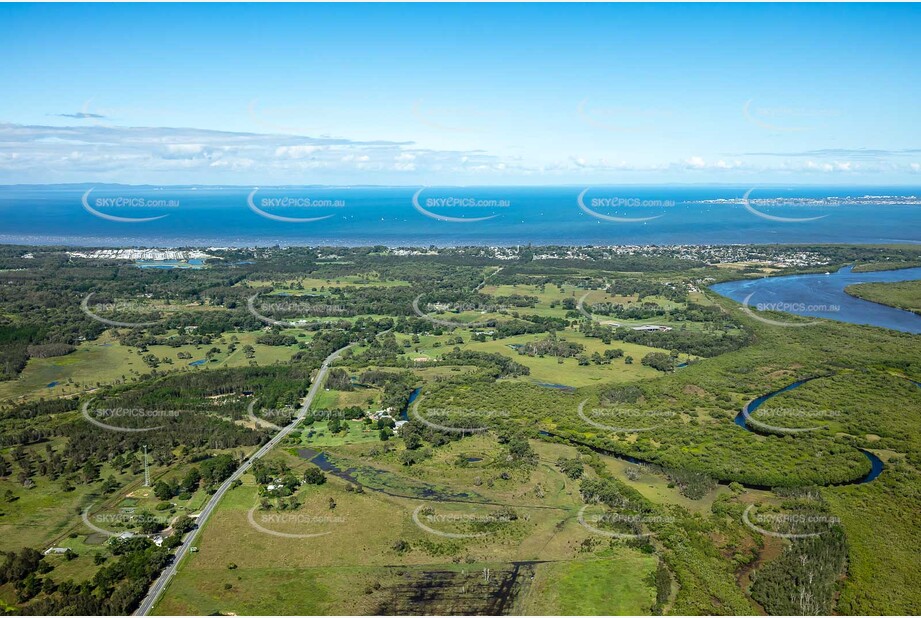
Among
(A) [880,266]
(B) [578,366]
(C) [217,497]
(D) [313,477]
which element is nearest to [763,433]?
(B) [578,366]

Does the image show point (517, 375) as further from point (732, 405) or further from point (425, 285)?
point (425, 285)

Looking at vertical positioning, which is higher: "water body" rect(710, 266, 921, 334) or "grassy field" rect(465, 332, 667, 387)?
"water body" rect(710, 266, 921, 334)

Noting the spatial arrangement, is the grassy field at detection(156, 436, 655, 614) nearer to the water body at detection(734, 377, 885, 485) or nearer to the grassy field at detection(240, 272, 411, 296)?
the water body at detection(734, 377, 885, 485)

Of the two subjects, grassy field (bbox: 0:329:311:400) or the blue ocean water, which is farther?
the blue ocean water

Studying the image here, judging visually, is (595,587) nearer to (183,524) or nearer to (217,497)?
(183,524)

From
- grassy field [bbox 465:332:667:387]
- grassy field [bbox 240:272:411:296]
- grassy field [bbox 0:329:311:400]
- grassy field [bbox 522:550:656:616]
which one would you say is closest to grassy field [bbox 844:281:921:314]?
grassy field [bbox 465:332:667:387]

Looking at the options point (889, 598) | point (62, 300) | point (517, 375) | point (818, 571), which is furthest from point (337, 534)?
point (62, 300)

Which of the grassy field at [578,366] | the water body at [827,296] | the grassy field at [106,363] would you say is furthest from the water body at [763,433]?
the grassy field at [106,363]
